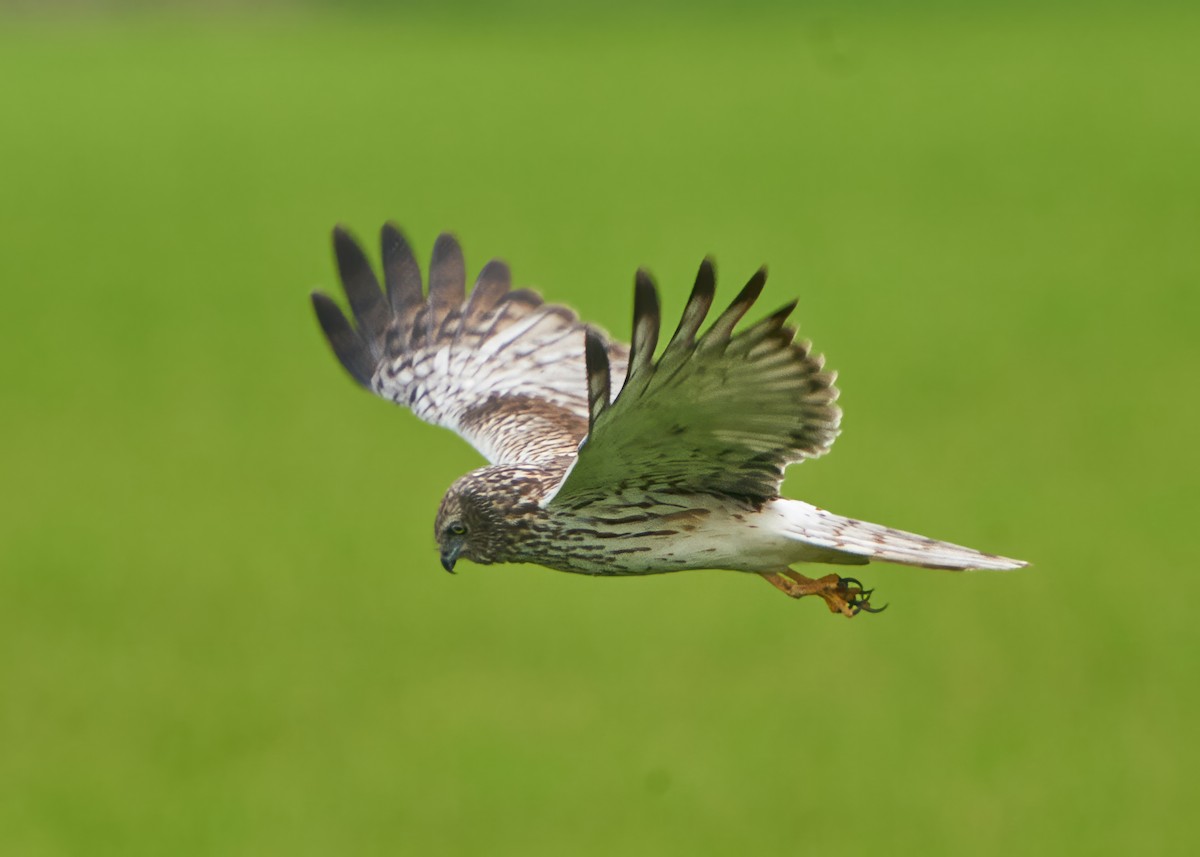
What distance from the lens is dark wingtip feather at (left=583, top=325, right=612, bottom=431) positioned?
Answer: 179 inches

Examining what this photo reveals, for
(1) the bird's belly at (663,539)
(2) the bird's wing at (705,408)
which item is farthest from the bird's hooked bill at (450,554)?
(2) the bird's wing at (705,408)

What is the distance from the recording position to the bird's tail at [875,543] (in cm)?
516

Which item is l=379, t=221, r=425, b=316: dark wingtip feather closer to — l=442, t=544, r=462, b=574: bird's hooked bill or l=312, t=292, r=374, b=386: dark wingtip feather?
l=312, t=292, r=374, b=386: dark wingtip feather

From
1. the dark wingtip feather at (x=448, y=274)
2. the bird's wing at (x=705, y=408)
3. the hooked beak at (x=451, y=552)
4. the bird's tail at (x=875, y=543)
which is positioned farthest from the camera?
the dark wingtip feather at (x=448, y=274)

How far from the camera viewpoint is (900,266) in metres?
28.7

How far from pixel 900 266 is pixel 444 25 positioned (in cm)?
3026

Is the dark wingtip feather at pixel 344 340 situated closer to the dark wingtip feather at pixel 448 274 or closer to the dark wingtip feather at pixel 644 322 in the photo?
the dark wingtip feather at pixel 448 274

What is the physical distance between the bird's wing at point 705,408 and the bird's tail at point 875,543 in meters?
0.13

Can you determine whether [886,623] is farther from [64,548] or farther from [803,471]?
[64,548]

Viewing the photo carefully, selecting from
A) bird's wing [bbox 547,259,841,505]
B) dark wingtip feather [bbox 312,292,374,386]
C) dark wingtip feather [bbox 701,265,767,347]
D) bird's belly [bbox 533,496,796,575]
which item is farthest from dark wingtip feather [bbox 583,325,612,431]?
dark wingtip feather [bbox 312,292,374,386]

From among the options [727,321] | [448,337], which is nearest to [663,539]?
[727,321]

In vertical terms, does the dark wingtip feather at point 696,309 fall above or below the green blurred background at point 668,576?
below

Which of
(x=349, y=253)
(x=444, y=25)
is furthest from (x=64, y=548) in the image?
(x=444, y=25)

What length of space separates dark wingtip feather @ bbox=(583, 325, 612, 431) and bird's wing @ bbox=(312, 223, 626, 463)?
7.55 ft
